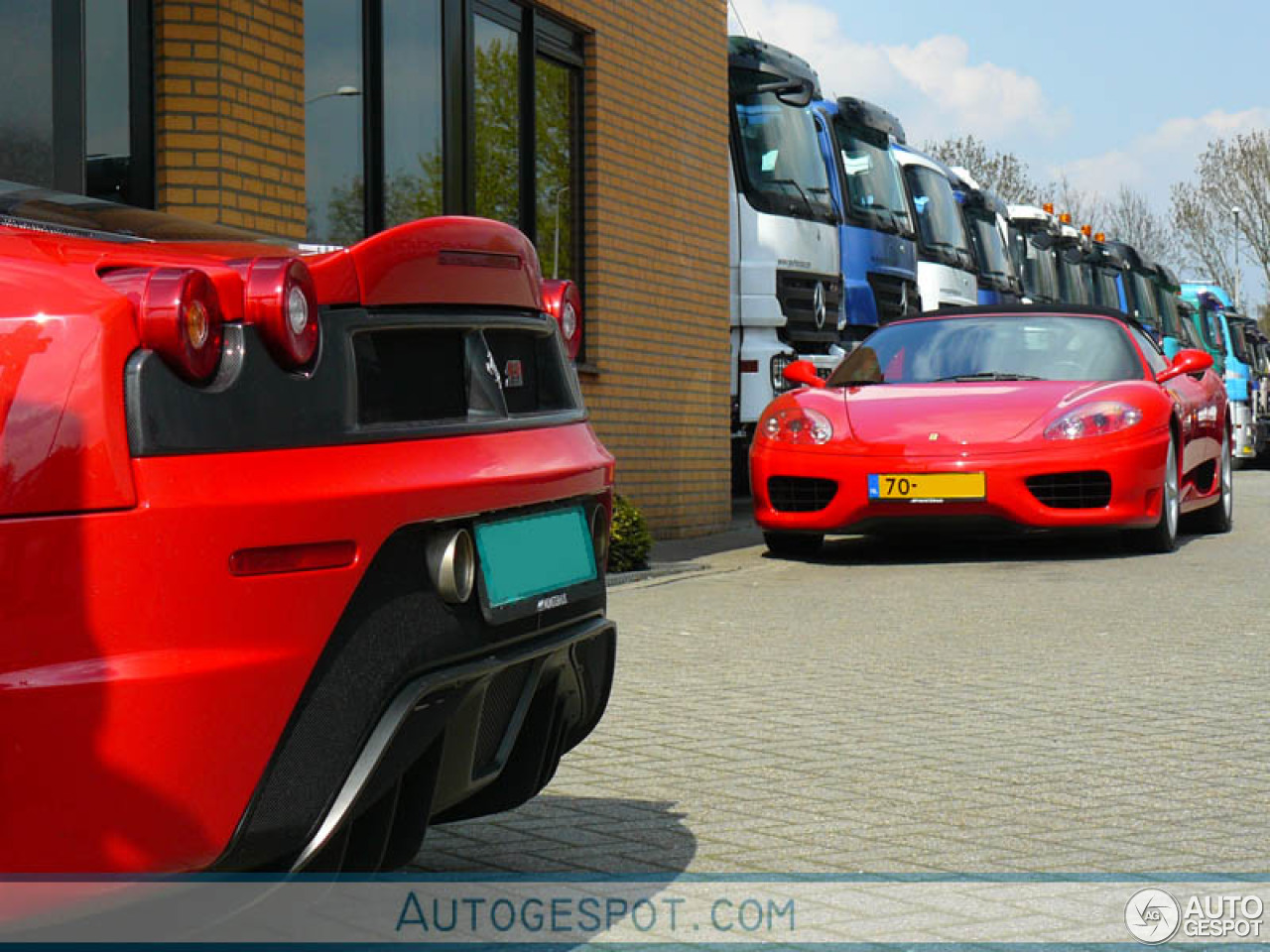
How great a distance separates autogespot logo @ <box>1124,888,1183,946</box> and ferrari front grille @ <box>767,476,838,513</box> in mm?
7441

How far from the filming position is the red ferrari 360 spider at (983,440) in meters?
11.1

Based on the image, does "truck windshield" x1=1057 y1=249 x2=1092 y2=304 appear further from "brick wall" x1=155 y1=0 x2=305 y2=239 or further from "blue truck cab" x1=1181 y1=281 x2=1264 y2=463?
"brick wall" x1=155 y1=0 x2=305 y2=239

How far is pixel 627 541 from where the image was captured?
1104 cm

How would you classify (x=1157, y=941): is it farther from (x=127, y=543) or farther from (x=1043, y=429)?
(x=1043, y=429)

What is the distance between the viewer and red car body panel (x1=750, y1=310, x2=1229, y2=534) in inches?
436

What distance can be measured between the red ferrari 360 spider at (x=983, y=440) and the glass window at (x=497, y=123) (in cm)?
209

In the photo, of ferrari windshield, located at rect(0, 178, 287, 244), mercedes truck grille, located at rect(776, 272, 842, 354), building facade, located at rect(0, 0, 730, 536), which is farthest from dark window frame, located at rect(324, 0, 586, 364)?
ferrari windshield, located at rect(0, 178, 287, 244)

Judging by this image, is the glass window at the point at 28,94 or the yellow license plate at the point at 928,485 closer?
the glass window at the point at 28,94

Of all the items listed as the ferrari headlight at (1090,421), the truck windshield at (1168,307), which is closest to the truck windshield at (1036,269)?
the truck windshield at (1168,307)

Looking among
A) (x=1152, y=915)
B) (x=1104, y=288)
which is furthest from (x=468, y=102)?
(x=1104, y=288)

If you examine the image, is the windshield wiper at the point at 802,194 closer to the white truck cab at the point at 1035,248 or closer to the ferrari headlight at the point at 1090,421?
the ferrari headlight at the point at 1090,421

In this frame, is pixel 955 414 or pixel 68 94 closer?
pixel 68 94

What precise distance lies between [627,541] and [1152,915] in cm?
735

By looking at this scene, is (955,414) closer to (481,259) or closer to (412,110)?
(412,110)
